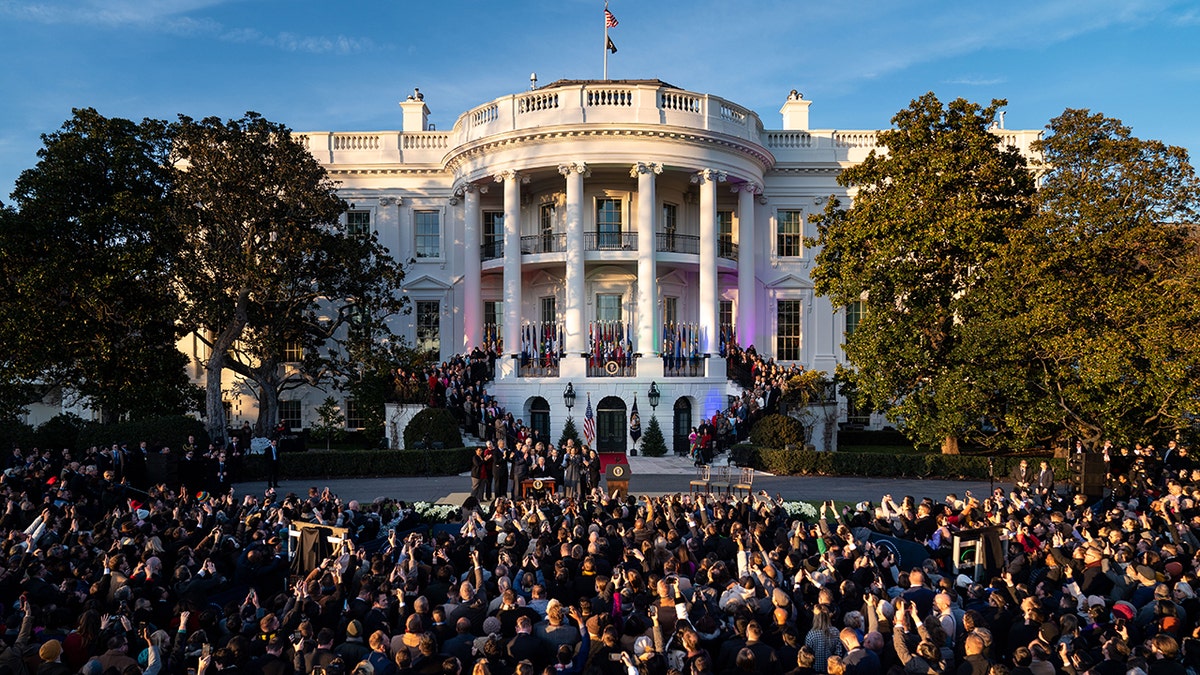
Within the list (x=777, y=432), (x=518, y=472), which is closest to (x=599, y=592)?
(x=518, y=472)

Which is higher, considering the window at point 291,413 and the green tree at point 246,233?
the green tree at point 246,233

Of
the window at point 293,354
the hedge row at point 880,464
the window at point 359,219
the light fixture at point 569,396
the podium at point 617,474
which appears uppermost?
the window at point 359,219

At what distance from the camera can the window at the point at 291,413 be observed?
128 ft

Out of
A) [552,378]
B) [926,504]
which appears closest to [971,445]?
[552,378]

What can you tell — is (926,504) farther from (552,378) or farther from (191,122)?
(191,122)

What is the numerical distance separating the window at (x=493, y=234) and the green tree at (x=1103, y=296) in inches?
849

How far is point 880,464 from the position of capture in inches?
1057

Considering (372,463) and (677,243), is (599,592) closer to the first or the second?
(372,463)

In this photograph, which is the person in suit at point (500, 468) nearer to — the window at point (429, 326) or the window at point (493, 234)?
the window at point (493, 234)

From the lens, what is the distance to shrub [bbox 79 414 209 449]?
1013 inches

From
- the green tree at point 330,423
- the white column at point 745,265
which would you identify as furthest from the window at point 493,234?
the white column at point 745,265

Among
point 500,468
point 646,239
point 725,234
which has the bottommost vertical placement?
point 500,468

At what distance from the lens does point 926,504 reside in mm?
14516

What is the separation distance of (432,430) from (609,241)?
12729mm
